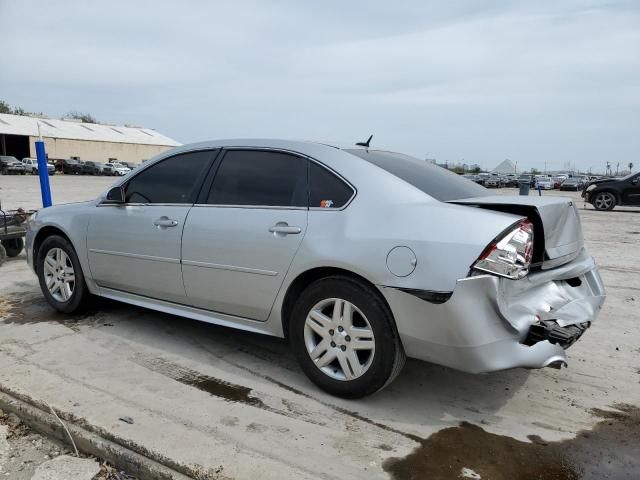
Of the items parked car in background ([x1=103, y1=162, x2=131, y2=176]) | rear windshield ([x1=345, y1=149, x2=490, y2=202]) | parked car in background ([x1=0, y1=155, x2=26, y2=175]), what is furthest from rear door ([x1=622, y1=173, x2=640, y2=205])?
parked car in background ([x1=0, y1=155, x2=26, y2=175])

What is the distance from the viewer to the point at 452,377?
370cm

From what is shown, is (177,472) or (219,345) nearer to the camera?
(177,472)

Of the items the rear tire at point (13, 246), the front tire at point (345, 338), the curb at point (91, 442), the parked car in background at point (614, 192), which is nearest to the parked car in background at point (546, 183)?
the parked car in background at point (614, 192)

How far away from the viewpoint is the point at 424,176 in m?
3.55

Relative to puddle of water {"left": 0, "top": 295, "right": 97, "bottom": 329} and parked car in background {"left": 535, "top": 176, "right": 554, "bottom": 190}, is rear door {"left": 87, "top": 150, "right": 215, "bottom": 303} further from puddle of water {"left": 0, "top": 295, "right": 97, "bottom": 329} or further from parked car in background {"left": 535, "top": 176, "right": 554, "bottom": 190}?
parked car in background {"left": 535, "top": 176, "right": 554, "bottom": 190}

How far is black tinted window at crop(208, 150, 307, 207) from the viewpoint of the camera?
3503mm

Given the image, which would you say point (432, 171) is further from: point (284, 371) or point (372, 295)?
point (284, 371)

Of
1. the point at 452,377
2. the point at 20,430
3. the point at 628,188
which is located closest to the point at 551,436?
the point at 452,377

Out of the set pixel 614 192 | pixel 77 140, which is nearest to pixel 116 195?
pixel 614 192

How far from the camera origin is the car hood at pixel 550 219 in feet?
9.74

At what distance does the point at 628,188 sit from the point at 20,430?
65.1 ft

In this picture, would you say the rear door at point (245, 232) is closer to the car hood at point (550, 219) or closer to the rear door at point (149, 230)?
the rear door at point (149, 230)

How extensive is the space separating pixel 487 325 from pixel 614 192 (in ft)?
61.0

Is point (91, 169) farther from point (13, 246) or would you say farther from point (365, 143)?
point (365, 143)
